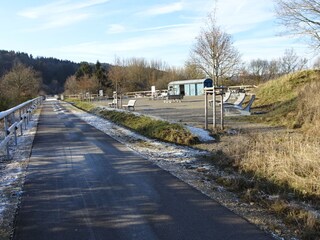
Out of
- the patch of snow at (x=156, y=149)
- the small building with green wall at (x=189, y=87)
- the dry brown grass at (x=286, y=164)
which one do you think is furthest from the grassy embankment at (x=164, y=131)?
the small building with green wall at (x=189, y=87)

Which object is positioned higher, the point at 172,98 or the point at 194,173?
the point at 172,98

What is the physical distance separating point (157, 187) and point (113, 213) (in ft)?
4.47

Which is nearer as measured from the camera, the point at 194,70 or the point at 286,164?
the point at 286,164

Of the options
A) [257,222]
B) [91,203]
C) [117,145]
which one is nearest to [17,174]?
[91,203]

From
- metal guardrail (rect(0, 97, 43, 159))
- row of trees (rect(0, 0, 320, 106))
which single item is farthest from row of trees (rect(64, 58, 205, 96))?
metal guardrail (rect(0, 97, 43, 159))

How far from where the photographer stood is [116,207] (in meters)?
4.89

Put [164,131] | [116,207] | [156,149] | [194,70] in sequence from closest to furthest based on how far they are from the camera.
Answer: [116,207]
[156,149]
[164,131]
[194,70]

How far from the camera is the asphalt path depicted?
406 centimetres

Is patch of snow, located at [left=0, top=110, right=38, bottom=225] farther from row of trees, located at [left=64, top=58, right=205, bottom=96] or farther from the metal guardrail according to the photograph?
row of trees, located at [left=64, top=58, right=205, bottom=96]

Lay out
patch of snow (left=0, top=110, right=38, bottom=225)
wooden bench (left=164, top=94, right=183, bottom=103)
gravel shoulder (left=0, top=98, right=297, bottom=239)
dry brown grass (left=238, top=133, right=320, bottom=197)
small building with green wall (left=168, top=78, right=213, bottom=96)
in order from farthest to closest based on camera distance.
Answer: small building with green wall (left=168, top=78, right=213, bottom=96)
wooden bench (left=164, top=94, right=183, bottom=103)
dry brown grass (left=238, top=133, right=320, bottom=197)
patch of snow (left=0, top=110, right=38, bottom=225)
gravel shoulder (left=0, top=98, right=297, bottom=239)

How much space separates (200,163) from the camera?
7.89m

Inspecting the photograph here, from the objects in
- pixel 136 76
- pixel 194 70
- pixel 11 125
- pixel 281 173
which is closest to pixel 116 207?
pixel 281 173

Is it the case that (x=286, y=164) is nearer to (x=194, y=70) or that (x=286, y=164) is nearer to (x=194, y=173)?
(x=194, y=173)

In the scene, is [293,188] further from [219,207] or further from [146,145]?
[146,145]
